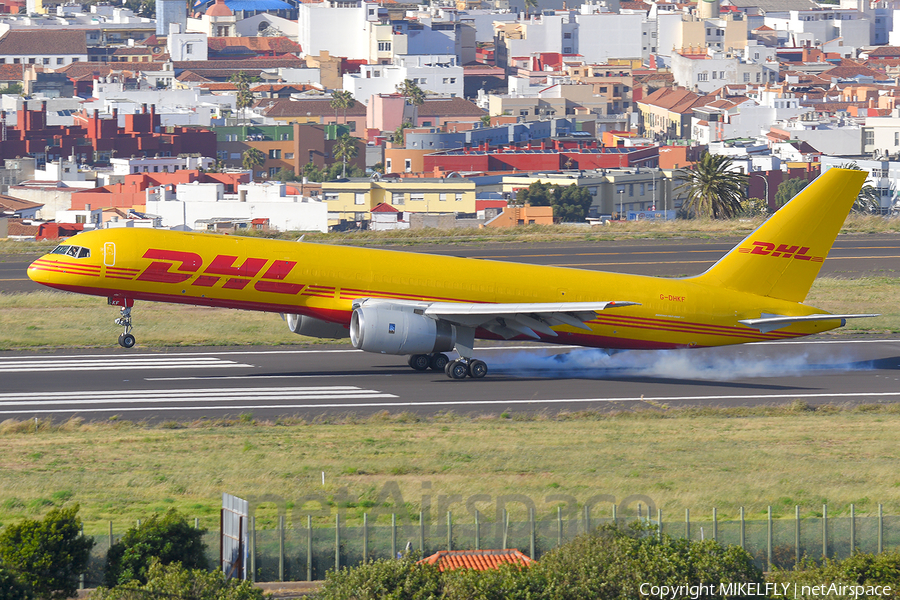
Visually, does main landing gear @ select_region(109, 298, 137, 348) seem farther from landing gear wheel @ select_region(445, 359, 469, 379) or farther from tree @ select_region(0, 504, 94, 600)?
tree @ select_region(0, 504, 94, 600)

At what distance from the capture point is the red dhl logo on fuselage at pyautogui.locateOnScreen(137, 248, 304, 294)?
41000 mm

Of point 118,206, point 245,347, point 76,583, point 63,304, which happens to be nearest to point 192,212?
point 118,206

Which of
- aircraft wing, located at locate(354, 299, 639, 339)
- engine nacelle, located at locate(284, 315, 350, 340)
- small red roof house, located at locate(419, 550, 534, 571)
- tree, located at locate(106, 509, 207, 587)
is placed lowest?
small red roof house, located at locate(419, 550, 534, 571)

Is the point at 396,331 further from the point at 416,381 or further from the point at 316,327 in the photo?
the point at 316,327

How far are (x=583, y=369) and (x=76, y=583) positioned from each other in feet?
92.2

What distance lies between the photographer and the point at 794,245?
45438 millimetres

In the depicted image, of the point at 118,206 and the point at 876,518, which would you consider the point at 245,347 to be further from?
the point at 118,206

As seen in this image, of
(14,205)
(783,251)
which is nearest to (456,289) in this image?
(783,251)

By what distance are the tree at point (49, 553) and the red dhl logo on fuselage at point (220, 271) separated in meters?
19.7

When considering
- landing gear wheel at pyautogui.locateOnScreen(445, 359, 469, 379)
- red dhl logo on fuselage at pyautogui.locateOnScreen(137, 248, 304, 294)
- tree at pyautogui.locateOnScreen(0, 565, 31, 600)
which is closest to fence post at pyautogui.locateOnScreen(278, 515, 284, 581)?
tree at pyautogui.locateOnScreen(0, 565, 31, 600)

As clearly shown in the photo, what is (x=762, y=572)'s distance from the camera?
22875mm

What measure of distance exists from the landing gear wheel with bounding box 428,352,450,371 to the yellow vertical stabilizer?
9859 mm

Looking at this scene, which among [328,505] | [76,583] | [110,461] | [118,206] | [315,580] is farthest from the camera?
[118,206]

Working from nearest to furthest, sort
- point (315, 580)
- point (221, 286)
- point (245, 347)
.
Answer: point (315, 580)
point (221, 286)
point (245, 347)
